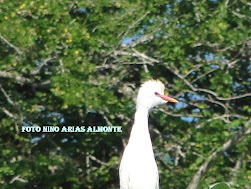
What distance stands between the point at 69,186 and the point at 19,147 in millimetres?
840

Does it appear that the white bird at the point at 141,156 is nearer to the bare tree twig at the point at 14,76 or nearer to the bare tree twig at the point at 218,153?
the bare tree twig at the point at 218,153

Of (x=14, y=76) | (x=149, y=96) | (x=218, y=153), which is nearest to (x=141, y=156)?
(x=149, y=96)

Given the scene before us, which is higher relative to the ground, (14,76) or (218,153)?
(14,76)

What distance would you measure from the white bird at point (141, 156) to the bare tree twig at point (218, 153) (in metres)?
2.56

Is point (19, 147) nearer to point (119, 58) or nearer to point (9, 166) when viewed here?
point (9, 166)

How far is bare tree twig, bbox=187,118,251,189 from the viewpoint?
771cm

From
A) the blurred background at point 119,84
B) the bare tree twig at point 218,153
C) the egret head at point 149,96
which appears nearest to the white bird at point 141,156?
the egret head at point 149,96

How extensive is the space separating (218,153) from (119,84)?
1.16 meters

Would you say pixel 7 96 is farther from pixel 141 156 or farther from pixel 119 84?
pixel 141 156

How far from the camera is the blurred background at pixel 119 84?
7.55m

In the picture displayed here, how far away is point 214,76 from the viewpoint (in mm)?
8141

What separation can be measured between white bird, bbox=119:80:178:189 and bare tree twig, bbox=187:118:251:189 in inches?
101

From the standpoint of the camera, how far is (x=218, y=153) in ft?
25.6

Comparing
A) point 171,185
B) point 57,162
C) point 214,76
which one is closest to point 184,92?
point 214,76
